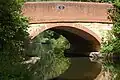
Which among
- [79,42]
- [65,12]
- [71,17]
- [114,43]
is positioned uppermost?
[65,12]

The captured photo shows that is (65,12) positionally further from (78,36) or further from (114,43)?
(78,36)

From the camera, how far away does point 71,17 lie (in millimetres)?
20109

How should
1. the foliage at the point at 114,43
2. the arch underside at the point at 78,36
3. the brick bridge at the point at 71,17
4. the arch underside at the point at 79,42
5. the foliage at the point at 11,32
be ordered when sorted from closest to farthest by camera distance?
the foliage at the point at 11,32 → the arch underside at the point at 79,42 → the foliage at the point at 114,43 → the brick bridge at the point at 71,17 → the arch underside at the point at 78,36

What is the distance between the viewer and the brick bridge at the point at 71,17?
19297 millimetres

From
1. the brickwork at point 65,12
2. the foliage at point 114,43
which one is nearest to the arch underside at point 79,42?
the foliage at point 114,43

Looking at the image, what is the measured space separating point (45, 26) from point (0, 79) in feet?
32.5

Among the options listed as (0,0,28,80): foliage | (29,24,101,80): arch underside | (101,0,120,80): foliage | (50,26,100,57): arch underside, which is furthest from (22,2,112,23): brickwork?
(0,0,28,80): foliage

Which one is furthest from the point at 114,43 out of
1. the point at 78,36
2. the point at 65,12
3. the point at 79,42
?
the point at 79,42

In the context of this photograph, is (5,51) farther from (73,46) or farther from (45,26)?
(73,46)

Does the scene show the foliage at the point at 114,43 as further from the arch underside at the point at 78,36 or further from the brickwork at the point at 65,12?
the arch underside at the point at 78,36

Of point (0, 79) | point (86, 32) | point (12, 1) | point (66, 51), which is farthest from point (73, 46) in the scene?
point (0, 79)

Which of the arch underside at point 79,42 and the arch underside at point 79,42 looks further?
the arch underside at point 79,42

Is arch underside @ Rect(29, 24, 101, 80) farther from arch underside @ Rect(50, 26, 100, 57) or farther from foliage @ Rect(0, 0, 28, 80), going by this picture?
foliage @ Rect(0, 0, 28, 80)

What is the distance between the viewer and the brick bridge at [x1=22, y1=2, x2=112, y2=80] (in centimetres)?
1930
